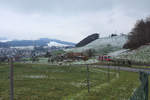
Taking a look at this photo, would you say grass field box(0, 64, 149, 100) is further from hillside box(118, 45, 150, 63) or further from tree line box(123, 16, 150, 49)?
tree line box(123, 16, 150, 49)

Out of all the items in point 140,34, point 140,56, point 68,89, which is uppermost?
point 140,34

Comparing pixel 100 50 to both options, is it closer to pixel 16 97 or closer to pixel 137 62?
pixel 137 62

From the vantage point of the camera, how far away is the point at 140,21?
6744 centimetres

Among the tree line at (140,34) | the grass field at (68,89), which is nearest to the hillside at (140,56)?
the tree line at (140,34)

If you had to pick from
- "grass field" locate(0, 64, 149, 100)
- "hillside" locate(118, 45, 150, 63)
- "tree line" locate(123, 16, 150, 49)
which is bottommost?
"grass field" locate(0, 64, 149, 100)

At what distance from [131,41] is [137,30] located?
214 inches

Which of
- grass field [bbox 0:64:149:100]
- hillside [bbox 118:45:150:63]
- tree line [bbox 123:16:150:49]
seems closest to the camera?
grass field [bbox 0:64:149:100]

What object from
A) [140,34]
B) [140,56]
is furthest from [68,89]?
[140,34]

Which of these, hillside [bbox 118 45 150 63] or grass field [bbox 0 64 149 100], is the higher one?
hillside [bbox 118 45 150 63]

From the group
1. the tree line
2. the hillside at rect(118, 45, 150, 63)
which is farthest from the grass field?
the tree line

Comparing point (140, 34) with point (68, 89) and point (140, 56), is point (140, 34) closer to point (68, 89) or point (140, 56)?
point (140, 56)

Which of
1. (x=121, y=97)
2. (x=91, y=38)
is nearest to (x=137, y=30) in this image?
(x=121, y=97)

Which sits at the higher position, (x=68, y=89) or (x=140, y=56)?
(x=140, y=56)

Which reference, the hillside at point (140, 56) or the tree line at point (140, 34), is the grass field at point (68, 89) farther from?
the tree line at point (140, 34)
